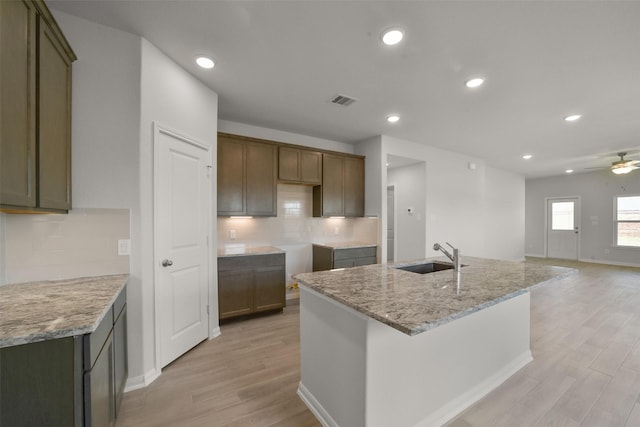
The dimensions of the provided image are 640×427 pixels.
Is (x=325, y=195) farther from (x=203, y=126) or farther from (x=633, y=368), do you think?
(x=633, y=368)

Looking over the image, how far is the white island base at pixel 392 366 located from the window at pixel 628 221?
27.0 ft

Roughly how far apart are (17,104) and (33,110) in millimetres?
132

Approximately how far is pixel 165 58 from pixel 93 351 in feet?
7.41

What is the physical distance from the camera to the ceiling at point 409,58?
1.72 meters

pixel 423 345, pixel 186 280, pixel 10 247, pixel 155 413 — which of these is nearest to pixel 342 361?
pixel 423 345

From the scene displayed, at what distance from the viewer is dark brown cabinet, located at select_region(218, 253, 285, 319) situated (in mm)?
3129

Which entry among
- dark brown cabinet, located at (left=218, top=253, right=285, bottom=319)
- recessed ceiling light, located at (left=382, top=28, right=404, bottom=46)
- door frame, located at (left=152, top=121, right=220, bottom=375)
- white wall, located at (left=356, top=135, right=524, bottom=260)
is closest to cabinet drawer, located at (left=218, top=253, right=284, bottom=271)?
dark brown cabinet, located at (left=218, top=253, right=285, bottom=319)

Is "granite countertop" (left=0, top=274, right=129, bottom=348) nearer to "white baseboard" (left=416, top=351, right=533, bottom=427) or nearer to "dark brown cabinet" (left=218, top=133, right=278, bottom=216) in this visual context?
"dark brown cabinet" (left=218, top=133, right=278, bottom=216)

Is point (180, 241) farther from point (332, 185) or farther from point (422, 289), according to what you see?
point (332, 185)

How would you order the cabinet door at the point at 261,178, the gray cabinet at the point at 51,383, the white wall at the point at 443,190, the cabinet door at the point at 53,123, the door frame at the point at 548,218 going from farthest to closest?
the door frame at the point at 548,218, the white wall at the point at 443,190, the cabinet door at the point at 261,178, the cabinet door at the point at 53,123, the gray cabinet at the point at 51,383

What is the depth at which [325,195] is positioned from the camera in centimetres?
414

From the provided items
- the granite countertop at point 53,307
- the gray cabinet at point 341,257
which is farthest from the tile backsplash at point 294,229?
the granite countertop at point 53,307

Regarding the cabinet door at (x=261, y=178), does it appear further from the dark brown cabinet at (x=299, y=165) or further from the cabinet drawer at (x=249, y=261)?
the cabinet drawer at (x=249, y=261)

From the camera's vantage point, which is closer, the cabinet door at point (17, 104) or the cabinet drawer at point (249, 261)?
the cabinet door at point (17, 104)
